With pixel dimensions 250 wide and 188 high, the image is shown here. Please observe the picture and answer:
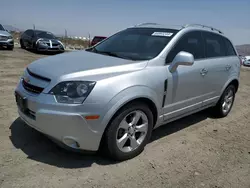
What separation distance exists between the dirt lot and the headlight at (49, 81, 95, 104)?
0.84m

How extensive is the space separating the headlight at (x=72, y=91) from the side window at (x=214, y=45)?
2.47 m

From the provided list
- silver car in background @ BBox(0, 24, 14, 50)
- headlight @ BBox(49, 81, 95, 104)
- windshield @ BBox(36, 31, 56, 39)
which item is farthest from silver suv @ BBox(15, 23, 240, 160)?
windshield @ BBox(36, 31, 56, 39)

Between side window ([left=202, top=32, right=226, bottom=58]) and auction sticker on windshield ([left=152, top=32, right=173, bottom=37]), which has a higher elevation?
auction sticker on windshield ([left=152, top=32, right=173, bottom=37])

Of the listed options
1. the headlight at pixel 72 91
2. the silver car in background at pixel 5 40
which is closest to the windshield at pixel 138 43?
the headlight at pixel 72 91

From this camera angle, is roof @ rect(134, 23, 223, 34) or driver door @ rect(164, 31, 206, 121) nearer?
driver door @ rect(164, 31, 206, 121)

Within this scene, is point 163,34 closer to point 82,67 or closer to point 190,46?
point 190,46

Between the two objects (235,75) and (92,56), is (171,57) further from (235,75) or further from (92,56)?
(235,75)

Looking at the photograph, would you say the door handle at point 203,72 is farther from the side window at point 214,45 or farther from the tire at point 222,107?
the tire at point 222,107

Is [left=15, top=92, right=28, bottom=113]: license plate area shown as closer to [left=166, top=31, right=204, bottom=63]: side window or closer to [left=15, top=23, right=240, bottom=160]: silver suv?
[left=15, top=23, right=240, bottom=160]: silver suv

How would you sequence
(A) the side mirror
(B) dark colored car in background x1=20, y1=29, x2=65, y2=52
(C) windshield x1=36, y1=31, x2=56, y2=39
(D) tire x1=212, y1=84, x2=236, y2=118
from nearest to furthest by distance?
(A) the side mirror
(D) tire x1=212, y1=84, x2=236, y2=118
(B) dark colored car in background x1=20, y1=29, x2=65, y2=52
(C) windshield x1=36, y1=31, x2=56, y2=39

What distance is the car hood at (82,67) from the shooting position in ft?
8.96

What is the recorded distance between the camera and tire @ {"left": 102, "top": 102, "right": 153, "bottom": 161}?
2.84m

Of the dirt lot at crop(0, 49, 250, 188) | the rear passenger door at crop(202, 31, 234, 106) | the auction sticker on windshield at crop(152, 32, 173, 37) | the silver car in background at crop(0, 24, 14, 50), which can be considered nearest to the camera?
the dirt lot at crop(0, 49, 250, 188)

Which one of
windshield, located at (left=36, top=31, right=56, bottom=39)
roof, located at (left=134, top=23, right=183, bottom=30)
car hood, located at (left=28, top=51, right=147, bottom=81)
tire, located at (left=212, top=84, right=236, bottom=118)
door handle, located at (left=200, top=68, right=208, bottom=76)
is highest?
roof, located at (left=134, top=23, right=183, bottom=30)
